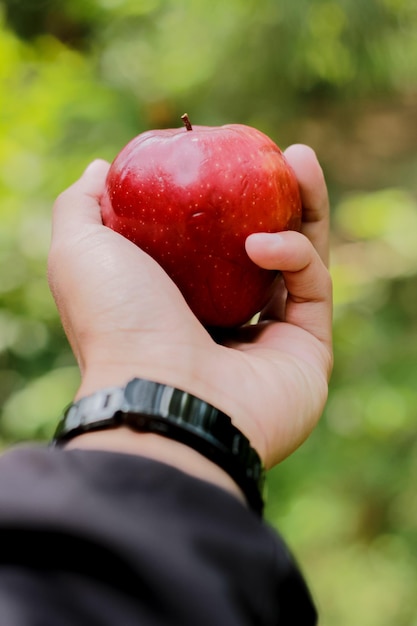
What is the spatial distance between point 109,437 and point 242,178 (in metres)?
0.43

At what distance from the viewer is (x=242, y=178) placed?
0.97 m

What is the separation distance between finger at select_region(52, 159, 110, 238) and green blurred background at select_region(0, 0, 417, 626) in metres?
1.00

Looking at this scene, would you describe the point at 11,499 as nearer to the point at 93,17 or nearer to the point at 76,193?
the point at 76,193

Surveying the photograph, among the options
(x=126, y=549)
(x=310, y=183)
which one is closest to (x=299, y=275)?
(x=310, y=183)

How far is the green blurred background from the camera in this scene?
2.00 meters

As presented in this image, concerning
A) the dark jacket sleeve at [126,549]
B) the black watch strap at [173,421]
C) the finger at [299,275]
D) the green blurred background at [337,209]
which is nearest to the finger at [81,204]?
the finger at [299,275]

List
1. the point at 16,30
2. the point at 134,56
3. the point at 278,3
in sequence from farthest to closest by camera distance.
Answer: the point at 16,30
the point at 134,56
the point at 278,3

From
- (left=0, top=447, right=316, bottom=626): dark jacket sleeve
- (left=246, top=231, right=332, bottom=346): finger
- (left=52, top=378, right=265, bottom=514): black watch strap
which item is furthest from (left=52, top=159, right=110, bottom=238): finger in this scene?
(left=0, top=447, right=316, bottom=626): dark jacket sleeve

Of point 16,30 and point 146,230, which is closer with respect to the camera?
point 146,230

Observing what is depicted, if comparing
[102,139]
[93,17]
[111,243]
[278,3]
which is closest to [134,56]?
[93,17]

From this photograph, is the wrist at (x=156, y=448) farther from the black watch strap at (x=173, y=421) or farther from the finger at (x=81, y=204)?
the finger at (x=81, y=204)

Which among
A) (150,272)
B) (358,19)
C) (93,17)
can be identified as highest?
(93,17)

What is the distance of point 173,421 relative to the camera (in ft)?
2.26

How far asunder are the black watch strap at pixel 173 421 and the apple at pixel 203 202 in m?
0.31
